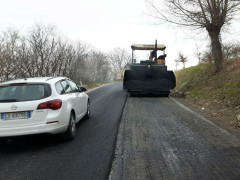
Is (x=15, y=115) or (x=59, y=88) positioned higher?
(x=59, y=88)

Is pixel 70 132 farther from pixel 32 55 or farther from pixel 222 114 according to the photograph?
pixel 32 55

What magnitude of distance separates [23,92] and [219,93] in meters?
8.77

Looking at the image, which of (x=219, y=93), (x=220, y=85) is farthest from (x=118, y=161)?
(x=220, y=85)

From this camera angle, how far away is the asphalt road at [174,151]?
3176mm

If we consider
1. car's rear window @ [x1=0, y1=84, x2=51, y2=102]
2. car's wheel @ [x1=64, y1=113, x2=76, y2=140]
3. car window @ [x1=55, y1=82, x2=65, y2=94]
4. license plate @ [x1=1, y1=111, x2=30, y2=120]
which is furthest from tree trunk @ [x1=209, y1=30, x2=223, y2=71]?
license plate @ [x1=1, y1=111, x2=30, y2=120]

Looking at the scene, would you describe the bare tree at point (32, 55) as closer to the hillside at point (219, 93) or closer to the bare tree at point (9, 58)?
the bare tree at point (9, 58)

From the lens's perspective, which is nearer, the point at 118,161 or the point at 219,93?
the point at 118,161

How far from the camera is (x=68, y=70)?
22219 mm

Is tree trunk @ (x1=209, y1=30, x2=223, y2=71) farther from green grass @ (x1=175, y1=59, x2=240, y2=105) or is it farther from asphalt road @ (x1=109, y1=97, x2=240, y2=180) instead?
asphalt road @ (x1=109, y1=97, x2=240, y2=180)

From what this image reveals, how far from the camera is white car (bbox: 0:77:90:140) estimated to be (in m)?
4.22

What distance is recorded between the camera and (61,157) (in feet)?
12.9

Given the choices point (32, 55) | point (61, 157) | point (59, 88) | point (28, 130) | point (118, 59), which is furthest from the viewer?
point (118, 59)

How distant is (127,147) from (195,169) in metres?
1.42

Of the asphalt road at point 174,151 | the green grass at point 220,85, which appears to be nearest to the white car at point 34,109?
the asphalt road at point 174,151
